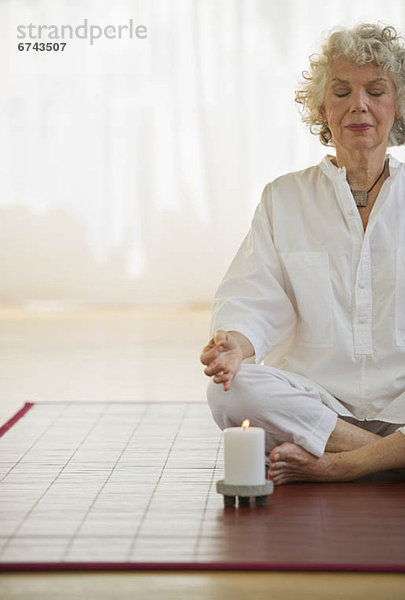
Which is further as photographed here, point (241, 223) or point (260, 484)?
point (241, 223)

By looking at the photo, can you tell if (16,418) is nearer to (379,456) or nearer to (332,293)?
(332,293)

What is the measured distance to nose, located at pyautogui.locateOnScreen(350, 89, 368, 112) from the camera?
2562 millimetres

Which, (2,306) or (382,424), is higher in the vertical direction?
(382,424)

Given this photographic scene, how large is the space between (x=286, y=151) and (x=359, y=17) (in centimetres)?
93

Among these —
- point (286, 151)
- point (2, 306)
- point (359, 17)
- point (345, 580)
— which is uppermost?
point (359, 17)

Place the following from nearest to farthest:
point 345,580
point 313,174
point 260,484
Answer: point 345,580, point 260,484, point 313,174

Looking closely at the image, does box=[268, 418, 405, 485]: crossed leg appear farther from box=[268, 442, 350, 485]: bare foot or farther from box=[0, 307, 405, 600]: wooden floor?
box=[0, 307, 405, 600]: wooden floor

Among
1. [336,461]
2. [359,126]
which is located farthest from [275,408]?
[359,126]

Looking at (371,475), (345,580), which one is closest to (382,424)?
(371,475)

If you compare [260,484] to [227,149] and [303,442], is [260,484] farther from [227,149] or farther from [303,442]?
[227,149]

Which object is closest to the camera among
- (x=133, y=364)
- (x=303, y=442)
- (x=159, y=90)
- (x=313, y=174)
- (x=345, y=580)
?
(x=345, y=580)

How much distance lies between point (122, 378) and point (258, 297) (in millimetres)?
1639

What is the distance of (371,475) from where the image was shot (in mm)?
2490

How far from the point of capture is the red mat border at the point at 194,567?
1794mm
